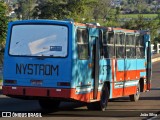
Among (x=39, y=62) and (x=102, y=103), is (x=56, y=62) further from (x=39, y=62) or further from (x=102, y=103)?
(x=102, y=103)

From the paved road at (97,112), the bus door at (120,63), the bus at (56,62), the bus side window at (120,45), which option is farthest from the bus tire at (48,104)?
the bus side window at (120,45)

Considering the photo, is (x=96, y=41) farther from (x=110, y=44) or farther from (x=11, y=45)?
(x=11, y=45)

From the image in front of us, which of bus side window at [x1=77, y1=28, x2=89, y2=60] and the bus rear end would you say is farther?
bus side window at [x1=77, y1=28, x2=89, y2=60]

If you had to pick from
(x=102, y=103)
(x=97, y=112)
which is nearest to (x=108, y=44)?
(x=102, y=103)

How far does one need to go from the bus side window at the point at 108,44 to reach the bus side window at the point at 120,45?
1.58ft

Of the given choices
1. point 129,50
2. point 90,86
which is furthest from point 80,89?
point 129,50

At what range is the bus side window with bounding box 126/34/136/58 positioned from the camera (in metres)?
20.9

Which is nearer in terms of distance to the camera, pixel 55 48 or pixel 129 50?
pixel 55 48

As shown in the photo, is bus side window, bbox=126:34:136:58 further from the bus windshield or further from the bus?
the bus windshield

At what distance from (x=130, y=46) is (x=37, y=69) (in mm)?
6201

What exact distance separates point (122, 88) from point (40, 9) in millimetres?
43652

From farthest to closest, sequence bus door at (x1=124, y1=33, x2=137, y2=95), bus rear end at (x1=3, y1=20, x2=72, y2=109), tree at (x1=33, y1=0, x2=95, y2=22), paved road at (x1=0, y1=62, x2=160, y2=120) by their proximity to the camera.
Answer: tree at (x1=33, y1=0, x2=95, y2=22)
bus door at (x1=124, y1=33, x2=137, y2=95)
paved road at (x1=0, y1=62, x2=160, y2=120)
bus rear end at (x1=3, y1=20, x2=72, y2=109)

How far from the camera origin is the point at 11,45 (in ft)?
54.5

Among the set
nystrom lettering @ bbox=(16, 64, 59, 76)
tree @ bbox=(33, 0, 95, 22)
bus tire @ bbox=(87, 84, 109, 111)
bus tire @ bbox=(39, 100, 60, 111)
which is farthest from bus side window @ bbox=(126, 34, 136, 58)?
tree @ bbox=(33, 0, 95, 22)
